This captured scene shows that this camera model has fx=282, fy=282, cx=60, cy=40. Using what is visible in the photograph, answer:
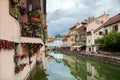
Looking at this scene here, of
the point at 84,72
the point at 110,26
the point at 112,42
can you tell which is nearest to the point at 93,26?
the point at 110,26

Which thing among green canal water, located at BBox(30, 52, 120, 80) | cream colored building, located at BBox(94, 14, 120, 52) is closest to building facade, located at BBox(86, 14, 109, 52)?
cream colored building, located at BBox(94, 14, 120, 52)

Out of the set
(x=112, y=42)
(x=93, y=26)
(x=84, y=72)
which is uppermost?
(x=93, y=26)

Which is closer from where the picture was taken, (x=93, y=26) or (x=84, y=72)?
(x=84, y=72)

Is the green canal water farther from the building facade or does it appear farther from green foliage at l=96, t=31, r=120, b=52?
the building facade

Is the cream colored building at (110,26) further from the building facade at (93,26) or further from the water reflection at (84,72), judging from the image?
the water reflection at (84,72)

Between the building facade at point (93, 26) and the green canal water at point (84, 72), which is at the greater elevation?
the building facade at point (93, 26)

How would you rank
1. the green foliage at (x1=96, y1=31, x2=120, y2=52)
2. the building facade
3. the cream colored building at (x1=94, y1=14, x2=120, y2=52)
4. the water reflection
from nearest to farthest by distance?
1. the water reflection
2. the green foliage at (x1=96, y1=31, x2=120, y2=52)
3. the cream colored building at (x1=94, y1=14, x2=120, y2=52)
4. the building facade

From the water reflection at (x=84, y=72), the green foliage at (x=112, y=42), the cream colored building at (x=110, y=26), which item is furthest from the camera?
the cream colored building at (x=110, y=26)

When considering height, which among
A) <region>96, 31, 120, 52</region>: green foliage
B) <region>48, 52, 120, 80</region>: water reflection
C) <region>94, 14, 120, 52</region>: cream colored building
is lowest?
<region>48, 52, 120, 80</region>: water reflection

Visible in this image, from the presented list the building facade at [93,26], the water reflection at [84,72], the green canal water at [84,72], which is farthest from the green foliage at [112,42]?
the building facade at [93,26]

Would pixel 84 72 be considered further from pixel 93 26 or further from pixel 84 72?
pixel 93 26

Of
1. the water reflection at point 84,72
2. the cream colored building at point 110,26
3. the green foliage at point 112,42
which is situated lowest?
the water reflection at point 84,72

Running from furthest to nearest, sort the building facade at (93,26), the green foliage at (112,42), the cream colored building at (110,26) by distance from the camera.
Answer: the building facade at (93,26), the cream colored building at (110,26), the green foliage at (112,42)

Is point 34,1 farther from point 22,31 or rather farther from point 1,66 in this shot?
point 1,66
